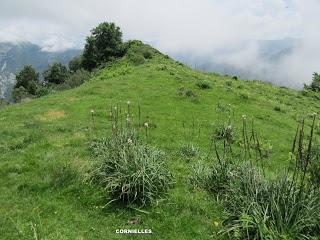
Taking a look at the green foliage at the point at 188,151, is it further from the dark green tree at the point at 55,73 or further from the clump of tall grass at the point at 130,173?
the dark green tree at the point at 55,73

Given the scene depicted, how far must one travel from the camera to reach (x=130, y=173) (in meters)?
13.4

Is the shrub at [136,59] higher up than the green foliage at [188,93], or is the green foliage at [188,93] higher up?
the shrub at [136,59]

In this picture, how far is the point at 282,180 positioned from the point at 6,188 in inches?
327

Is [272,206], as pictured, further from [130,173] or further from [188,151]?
[188,151]

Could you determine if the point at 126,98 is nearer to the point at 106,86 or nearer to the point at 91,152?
the point at 106,86

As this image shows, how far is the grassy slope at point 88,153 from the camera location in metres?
12.0

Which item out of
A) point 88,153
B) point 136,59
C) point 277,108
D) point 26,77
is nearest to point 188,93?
point 277,108

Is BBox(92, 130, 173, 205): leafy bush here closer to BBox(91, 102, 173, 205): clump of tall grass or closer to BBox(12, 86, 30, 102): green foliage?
BBox(91, 102, 173, 205): clump of tall grass

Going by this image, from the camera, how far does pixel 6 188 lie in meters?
14.5

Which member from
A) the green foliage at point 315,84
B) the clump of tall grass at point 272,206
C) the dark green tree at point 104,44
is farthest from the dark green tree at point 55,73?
the clump of tall grass at point 272,206

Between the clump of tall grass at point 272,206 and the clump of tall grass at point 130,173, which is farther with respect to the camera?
the clump of tall grass at point 130,173

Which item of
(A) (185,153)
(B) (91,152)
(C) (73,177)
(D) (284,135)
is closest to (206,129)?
(D) (284,135)

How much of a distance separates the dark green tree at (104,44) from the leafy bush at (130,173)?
51360mm

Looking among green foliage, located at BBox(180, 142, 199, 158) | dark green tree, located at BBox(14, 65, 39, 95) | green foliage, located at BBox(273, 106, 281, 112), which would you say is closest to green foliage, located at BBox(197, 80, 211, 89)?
green foliage, located at BBox(273, 106, 281, 112)
